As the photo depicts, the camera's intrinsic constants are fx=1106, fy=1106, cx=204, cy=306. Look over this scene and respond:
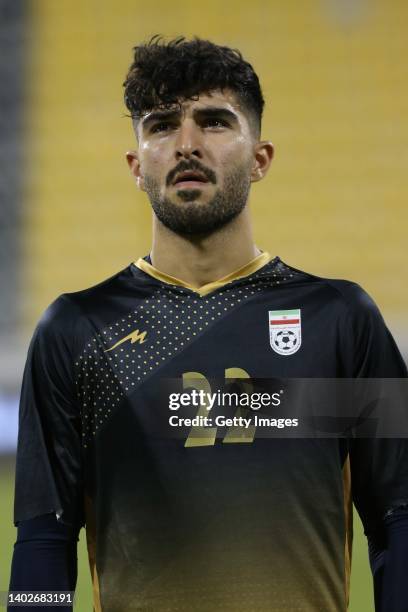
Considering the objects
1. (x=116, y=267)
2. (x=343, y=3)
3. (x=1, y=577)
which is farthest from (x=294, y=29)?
(x=1, y=577)

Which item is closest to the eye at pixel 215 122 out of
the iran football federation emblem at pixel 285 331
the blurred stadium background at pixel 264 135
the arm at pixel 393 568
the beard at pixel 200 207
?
the beard at pixel 200 207

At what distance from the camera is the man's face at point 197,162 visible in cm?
247

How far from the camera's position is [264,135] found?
1012 cm

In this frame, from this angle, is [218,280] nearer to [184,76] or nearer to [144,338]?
[144,338]

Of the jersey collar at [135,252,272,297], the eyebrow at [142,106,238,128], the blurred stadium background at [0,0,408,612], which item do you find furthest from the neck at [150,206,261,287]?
the blurred stadium background at [0,0,408,612]

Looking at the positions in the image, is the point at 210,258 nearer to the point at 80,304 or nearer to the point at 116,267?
the point at 80,304

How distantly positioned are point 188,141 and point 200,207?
15 cm

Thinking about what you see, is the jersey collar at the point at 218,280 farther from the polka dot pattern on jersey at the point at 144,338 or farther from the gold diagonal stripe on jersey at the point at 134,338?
the gold diagonal stripe on jersey at the point at 134,338

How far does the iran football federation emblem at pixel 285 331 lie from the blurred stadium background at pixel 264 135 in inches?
279

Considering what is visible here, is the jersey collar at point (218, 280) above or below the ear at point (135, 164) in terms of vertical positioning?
below

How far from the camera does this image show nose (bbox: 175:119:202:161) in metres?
2.46

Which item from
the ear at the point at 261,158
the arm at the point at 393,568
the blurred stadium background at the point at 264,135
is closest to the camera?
the arm at the point at 393,568

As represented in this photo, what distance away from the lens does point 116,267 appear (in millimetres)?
9867

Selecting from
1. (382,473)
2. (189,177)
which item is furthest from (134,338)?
(382,473)
